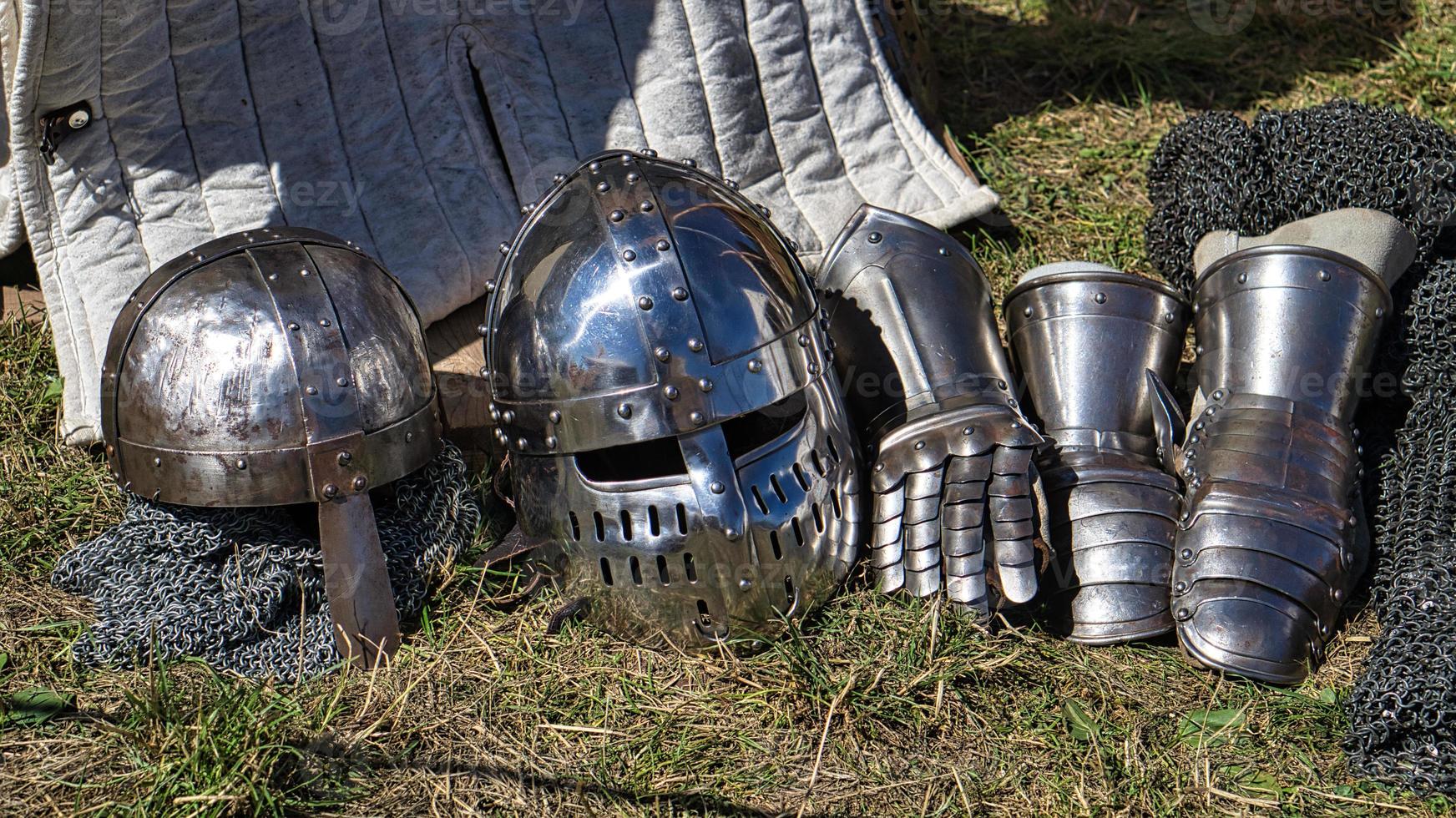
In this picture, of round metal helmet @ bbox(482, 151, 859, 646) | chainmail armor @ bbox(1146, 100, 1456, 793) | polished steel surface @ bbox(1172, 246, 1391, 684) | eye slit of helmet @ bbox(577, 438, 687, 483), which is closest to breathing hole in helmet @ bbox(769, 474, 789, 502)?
round metal helmet @ bbox(482, 151, 859, 646)

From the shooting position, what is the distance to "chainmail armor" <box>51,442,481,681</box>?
2.99 meters

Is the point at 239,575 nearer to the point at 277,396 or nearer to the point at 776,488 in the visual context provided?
the point at 277,396

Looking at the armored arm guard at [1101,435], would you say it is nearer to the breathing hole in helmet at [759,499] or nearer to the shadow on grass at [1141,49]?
the breathing hole in helmet at [759,499]

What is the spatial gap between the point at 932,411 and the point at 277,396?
162 cm

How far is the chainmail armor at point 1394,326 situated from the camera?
2.85 m

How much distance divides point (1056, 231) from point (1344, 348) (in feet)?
4.33

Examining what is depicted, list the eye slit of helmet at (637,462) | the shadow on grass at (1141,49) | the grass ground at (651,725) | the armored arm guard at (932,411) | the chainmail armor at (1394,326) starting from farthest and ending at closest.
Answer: the shadow on grass at (1141,49)
the eye slit of helmet at (637,462)
the armored arm guard at (932,411)
the chainmail armor at (1394,326)
the grass ground at (651,725)

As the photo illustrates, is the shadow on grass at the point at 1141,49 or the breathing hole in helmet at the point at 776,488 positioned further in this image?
the shadow on grass at the point at 1141,49

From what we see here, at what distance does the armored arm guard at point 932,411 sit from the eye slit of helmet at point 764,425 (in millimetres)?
270

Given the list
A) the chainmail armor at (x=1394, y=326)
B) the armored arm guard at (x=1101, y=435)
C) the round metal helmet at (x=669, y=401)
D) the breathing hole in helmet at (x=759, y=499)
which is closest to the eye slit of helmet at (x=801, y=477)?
the round metal helmet at (x=669, y=401)

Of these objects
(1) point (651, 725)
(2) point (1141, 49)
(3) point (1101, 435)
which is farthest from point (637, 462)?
(2) point (1141, 49)

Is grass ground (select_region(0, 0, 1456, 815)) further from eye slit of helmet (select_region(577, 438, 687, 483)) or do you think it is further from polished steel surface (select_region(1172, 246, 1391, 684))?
eye slit of helmet (select_region(577, 438, 687, 483))

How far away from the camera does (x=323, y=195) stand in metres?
3.85

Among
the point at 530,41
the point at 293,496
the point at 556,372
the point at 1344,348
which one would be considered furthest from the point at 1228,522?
the point at 530,41
